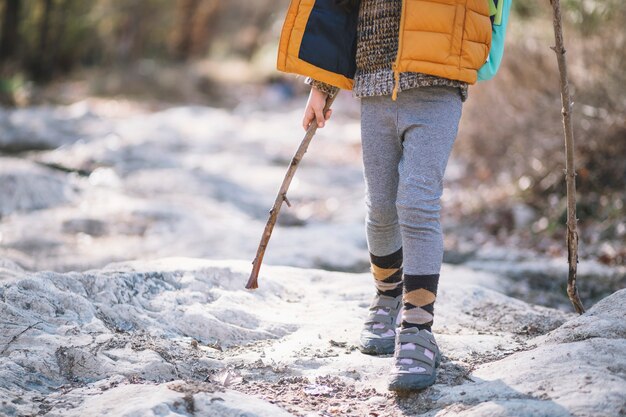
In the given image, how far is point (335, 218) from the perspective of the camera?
7.15 m

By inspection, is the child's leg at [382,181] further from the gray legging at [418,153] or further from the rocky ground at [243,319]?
the rocky ground at [243,319]

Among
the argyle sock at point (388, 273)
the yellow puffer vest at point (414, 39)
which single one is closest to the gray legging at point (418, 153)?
the yellow puffer vest at point (414, 39)

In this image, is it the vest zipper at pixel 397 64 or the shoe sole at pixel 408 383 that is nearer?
the shoe sole at pixel 408 383

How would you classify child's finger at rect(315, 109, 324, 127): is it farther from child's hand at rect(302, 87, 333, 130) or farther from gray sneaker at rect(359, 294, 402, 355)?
gray sneaker at rect(359, 294, 402, 355)

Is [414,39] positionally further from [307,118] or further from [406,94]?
[307,118]

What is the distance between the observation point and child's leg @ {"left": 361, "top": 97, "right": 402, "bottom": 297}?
8.76 ft

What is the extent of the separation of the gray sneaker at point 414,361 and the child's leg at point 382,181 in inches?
15.8

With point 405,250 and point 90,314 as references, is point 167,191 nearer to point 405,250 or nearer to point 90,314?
point 90,314

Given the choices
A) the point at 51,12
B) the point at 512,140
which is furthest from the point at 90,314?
the point at 51,12

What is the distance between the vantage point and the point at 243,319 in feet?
10.4

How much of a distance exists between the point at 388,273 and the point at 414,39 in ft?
3.12

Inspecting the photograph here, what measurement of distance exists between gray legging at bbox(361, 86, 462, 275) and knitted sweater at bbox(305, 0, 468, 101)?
0.05 metres

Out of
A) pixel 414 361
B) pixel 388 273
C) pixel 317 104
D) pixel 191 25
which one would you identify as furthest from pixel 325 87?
pixel 191 25

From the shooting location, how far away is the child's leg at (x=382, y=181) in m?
2.67
